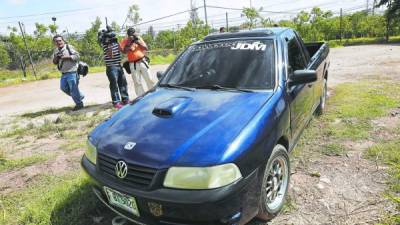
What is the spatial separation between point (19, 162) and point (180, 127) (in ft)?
10.1

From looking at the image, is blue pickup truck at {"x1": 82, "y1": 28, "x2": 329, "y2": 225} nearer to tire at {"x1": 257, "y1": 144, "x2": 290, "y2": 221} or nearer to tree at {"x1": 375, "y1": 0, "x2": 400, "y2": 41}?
tire at {"x1": 257, "y1": 144, "x2": 290, "y2": 221}

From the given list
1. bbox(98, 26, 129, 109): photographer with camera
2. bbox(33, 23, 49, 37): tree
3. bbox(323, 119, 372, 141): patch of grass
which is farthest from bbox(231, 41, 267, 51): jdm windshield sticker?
bbox(33, 23, 49, 37): tree

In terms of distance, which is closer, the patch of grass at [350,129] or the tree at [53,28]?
the patch of grass at [350,129]

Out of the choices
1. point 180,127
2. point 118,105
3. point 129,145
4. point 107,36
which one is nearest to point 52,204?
point 129,145

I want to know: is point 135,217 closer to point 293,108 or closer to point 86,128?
point 293,108

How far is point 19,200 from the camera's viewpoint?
3.51m

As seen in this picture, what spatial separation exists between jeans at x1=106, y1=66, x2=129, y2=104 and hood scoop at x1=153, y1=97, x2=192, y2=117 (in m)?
4.50

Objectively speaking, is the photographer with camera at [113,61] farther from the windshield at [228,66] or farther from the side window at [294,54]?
the side window at [294,54]

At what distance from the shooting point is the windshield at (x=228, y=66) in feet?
10.7

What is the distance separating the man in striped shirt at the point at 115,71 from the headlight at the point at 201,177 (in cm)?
524

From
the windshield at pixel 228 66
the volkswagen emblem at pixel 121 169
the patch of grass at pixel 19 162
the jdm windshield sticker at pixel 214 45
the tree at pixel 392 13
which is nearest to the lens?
the volkswagen emblem at pixel 121 169

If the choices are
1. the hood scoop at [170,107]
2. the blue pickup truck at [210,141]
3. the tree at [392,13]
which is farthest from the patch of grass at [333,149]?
the tree at [392,13]

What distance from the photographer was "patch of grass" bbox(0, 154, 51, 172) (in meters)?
4.46

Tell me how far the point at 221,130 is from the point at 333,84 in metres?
6.55
